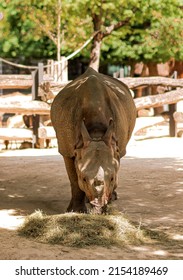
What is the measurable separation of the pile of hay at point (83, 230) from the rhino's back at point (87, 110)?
97 cm

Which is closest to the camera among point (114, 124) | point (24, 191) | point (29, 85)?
point (114, 124)

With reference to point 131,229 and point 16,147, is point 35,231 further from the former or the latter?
point 16,147

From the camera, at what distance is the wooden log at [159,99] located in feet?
59.8

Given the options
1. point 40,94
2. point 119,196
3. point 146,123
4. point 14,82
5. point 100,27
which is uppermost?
point 100,27

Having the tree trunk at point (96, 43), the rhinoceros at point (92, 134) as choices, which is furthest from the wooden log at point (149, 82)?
the rhinoceros at point (92, 134)

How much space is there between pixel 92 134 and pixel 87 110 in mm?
483

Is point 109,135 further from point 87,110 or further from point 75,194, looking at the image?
point 75,194

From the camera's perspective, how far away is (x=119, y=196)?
9.58 meters

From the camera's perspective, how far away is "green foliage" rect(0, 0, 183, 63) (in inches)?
856

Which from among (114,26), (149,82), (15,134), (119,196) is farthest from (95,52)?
(119,196)

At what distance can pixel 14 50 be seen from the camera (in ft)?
85.5

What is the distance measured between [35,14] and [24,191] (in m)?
12.5

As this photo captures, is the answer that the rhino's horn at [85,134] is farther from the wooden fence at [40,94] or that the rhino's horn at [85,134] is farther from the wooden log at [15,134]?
the wooden log at [15,134]
